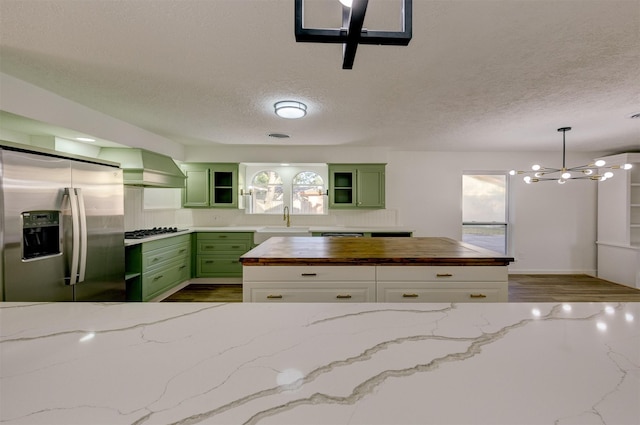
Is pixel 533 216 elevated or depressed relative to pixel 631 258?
elevated

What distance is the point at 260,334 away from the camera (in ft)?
2.45

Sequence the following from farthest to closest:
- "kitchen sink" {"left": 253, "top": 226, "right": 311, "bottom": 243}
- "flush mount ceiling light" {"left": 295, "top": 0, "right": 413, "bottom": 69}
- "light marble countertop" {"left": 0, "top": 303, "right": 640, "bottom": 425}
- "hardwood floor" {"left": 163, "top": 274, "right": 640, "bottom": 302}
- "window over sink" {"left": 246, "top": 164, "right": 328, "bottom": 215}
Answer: "window over sink" {"left": 246, "top": 164, "right": 328, "bottom": 215}
"kitchen sink" {"left": 253, "top": 226, "right": 311, "bottom": 243}
"hardwood floor" {"left": 163, "top": 274, "right": 640, "bottom": 302}
"flush mount ceiling light" {"left": 295, "top": 0, "right": 413, "bottom": 69}
"light marble countertop" {"left": 0, "top": 303, "right": 640, "bottom": 425}

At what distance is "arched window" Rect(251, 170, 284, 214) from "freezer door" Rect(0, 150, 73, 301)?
3.26 metres

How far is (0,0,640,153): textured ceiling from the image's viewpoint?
1.50 metres

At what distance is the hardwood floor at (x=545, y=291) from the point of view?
3799mm

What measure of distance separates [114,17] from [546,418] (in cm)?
233

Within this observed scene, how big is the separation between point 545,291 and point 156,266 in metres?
5.51

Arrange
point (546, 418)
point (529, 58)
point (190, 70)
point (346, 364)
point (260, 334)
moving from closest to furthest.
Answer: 1. point (546, 418)
2. point (346, 364)
3. point (260, 334)
4. point (529, 58)
5. point (190, 70)

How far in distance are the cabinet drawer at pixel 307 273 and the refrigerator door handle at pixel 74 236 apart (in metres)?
1.41

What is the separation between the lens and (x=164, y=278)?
3.72 m

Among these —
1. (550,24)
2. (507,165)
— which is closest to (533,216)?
(507,165)

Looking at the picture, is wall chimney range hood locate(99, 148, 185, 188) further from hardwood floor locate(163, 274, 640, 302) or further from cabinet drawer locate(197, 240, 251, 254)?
hardwood floor locate(163, 274, 640, 302)

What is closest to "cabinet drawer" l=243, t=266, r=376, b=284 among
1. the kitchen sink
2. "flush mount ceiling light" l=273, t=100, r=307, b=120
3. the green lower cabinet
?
"flush mount ceiling light" l=273, t=100, r=307, b=120

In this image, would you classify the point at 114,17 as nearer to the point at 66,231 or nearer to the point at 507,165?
the point at 66,231
